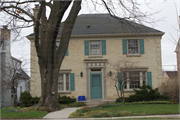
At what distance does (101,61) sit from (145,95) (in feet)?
15.1

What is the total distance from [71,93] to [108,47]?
17.1 ft

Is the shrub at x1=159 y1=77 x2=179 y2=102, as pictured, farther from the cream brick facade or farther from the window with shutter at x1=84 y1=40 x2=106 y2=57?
the window with shutter at x1=84 y1=40 x2=106 y2=57

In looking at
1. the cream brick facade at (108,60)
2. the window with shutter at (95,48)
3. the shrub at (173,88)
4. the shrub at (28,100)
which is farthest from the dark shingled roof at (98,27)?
the shrub at (28,100)

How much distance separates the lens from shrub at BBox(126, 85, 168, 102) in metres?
15.9

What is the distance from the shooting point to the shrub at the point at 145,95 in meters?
15.9

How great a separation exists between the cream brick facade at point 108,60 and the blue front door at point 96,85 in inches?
14.5

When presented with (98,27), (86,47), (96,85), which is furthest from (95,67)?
(98,27)

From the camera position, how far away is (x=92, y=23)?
764 inches

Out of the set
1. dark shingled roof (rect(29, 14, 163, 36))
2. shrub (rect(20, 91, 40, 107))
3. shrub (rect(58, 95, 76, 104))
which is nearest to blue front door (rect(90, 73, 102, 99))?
shrub (rect(58, 95, 76, 104))

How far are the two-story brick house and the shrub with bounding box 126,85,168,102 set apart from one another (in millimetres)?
1055

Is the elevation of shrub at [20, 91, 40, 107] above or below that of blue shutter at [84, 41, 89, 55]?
below

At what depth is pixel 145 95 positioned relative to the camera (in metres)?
16.0

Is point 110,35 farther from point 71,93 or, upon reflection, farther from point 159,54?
point 71,93

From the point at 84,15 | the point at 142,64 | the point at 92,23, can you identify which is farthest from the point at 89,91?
the point at 84,15
